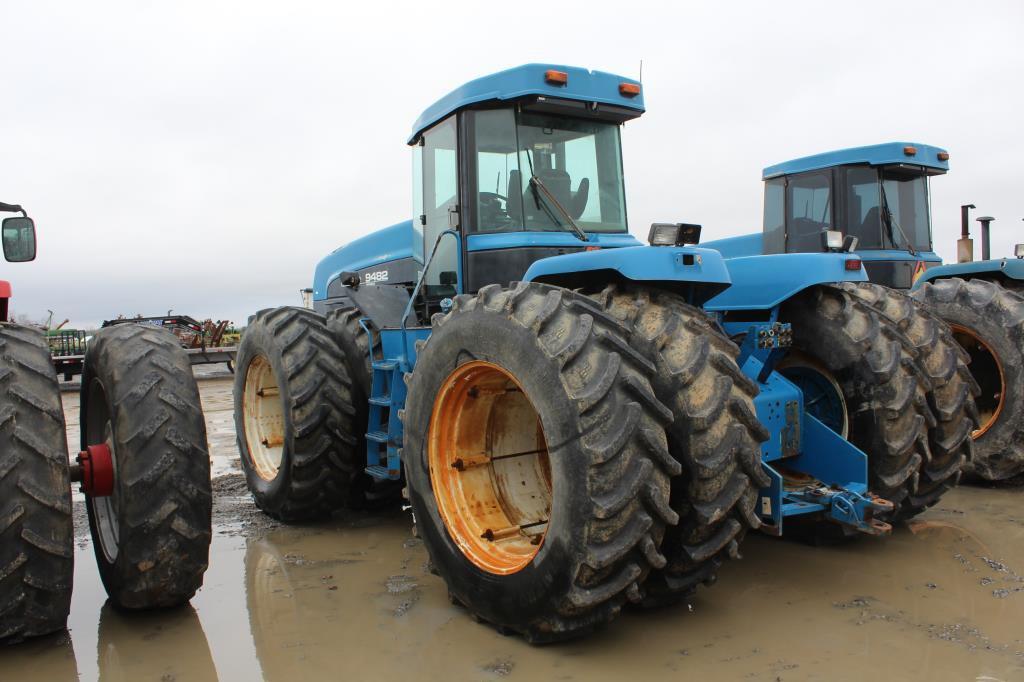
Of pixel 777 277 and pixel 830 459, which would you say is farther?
pixel 777 277

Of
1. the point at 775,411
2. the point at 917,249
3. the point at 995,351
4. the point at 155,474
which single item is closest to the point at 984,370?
the point at 995,351

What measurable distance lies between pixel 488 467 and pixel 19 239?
2.79m

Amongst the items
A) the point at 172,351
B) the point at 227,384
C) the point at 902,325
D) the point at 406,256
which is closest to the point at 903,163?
the point at 902,325

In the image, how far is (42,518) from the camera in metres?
3.34

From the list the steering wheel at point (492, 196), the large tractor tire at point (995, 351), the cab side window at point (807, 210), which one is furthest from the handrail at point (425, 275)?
the cab side window at point (807, 210)

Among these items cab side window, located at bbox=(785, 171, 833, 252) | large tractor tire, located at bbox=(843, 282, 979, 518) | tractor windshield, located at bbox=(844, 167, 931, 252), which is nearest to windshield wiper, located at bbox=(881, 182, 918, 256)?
tractor windshield, located at bbox=(844, 167, 931, 252)

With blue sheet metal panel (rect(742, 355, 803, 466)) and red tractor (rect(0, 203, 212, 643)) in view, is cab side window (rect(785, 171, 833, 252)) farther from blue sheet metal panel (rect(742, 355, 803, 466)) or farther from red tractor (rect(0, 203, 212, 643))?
red tractor (rect(0, 203, 212, 643))

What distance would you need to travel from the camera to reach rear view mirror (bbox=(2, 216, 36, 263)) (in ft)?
14.3

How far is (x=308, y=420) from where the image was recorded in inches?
215

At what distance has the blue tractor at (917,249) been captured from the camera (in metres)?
6.31

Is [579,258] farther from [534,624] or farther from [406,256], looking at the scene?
[406,256]

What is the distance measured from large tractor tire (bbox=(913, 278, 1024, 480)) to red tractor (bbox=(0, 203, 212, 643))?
5690mm

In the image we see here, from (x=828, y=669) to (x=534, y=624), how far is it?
1163 millimetres

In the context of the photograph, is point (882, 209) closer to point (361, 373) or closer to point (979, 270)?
point (979, 270)
